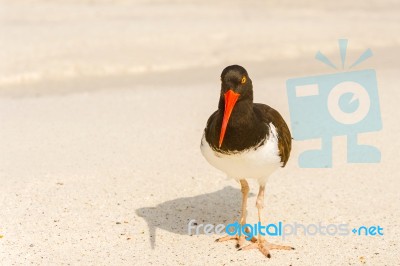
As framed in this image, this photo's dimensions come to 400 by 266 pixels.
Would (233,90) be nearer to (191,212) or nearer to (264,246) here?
(264,246)

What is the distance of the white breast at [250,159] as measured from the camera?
17.9ft

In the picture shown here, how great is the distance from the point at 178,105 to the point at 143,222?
11.7 ft

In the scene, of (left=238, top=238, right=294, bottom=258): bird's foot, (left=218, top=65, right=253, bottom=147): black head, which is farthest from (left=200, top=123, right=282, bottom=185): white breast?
(left=238, top=238, right=294, bottom=258): bird's foot

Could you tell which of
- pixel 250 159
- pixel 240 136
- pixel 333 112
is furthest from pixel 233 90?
pixel 333 112

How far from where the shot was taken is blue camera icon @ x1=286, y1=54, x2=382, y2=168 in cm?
808

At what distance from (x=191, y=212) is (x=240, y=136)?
1717mm

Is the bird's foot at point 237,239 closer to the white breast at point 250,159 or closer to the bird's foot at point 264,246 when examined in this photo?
the bird's foot at point 264,246

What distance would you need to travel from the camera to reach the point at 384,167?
25.3 feet

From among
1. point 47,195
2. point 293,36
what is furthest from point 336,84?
point 47,195

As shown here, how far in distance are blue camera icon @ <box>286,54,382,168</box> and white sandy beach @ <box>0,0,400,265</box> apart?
0.53ft

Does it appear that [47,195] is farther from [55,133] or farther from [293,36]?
[293,36]

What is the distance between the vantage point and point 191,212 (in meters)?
6.80

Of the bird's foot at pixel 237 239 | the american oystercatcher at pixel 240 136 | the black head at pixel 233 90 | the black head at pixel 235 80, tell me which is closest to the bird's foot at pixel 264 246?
the bird's foot at pixel 237 239

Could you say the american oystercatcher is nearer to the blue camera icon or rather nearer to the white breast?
the white breast
